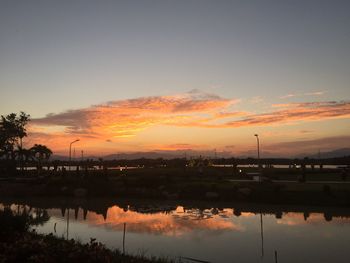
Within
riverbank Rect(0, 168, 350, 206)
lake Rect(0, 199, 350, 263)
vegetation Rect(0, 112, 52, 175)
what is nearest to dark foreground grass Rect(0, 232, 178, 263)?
lake Rect(0, 199, 350, 263)

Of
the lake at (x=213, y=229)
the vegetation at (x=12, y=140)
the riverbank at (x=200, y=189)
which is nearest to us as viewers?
the lake at (x=213, y=229)

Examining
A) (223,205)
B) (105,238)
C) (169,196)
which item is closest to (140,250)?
(105,238)

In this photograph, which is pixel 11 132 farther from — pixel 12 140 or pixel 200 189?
pixel 200 189

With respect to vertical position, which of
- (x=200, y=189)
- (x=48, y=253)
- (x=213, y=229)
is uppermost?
(x=48, y=253)

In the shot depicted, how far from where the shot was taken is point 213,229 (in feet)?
112

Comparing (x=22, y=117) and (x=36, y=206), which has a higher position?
(x=22, y=117)

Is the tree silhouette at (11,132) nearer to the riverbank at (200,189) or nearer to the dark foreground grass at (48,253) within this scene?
the riverbank at (200,189)

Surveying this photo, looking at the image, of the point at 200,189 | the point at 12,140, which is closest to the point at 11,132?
the point at 12,140

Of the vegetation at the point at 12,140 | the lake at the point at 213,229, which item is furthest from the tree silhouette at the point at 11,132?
the lake at the point at 213,229

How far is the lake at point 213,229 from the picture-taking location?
2508 cm

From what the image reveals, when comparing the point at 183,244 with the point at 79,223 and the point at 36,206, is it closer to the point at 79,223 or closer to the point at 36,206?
the point at 79,223

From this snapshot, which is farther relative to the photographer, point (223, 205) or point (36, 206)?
point (36, 206)

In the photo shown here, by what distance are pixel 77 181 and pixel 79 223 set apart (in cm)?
3309

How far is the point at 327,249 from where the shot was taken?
25500 millimetres
